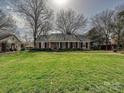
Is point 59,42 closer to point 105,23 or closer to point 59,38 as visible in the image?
point 59,38

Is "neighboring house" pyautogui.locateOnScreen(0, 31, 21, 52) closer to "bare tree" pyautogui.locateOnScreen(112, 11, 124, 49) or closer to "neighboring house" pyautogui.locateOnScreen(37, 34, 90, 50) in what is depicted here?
"neighboring house" pyautogui.locateOnScreen(37, 34, 90, 50)

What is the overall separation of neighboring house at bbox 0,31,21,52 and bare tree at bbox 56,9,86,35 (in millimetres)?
14690

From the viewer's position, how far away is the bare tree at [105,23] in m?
49.7

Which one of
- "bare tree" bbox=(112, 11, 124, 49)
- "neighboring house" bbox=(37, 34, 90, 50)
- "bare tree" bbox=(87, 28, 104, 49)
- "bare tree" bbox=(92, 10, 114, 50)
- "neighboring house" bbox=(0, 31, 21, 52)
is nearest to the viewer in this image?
"bare tree" bbox=(112, 11, 124, 49)

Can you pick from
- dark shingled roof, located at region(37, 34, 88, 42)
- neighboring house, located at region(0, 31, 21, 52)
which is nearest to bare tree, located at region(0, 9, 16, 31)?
neighboring house, located at region(0, 31, 21, 52)

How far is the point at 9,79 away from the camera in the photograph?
8.23 meters

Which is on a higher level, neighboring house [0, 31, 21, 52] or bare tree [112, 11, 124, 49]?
bare tree [112, 11, 124, 49]

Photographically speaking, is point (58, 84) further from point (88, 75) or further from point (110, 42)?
point (110, 42)

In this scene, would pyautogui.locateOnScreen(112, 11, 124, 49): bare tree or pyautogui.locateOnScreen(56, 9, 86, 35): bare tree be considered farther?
Answer: pyautogui.locateOnScreen(56, 9, 86, 35): bare tree

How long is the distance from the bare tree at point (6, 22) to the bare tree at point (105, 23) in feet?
83.5

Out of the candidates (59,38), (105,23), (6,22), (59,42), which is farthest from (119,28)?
(6,22)

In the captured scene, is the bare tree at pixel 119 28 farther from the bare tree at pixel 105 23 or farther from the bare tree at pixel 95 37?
the bare tree at pixel 95 37

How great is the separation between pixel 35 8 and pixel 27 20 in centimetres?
367

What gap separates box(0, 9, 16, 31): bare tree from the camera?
35278mm
